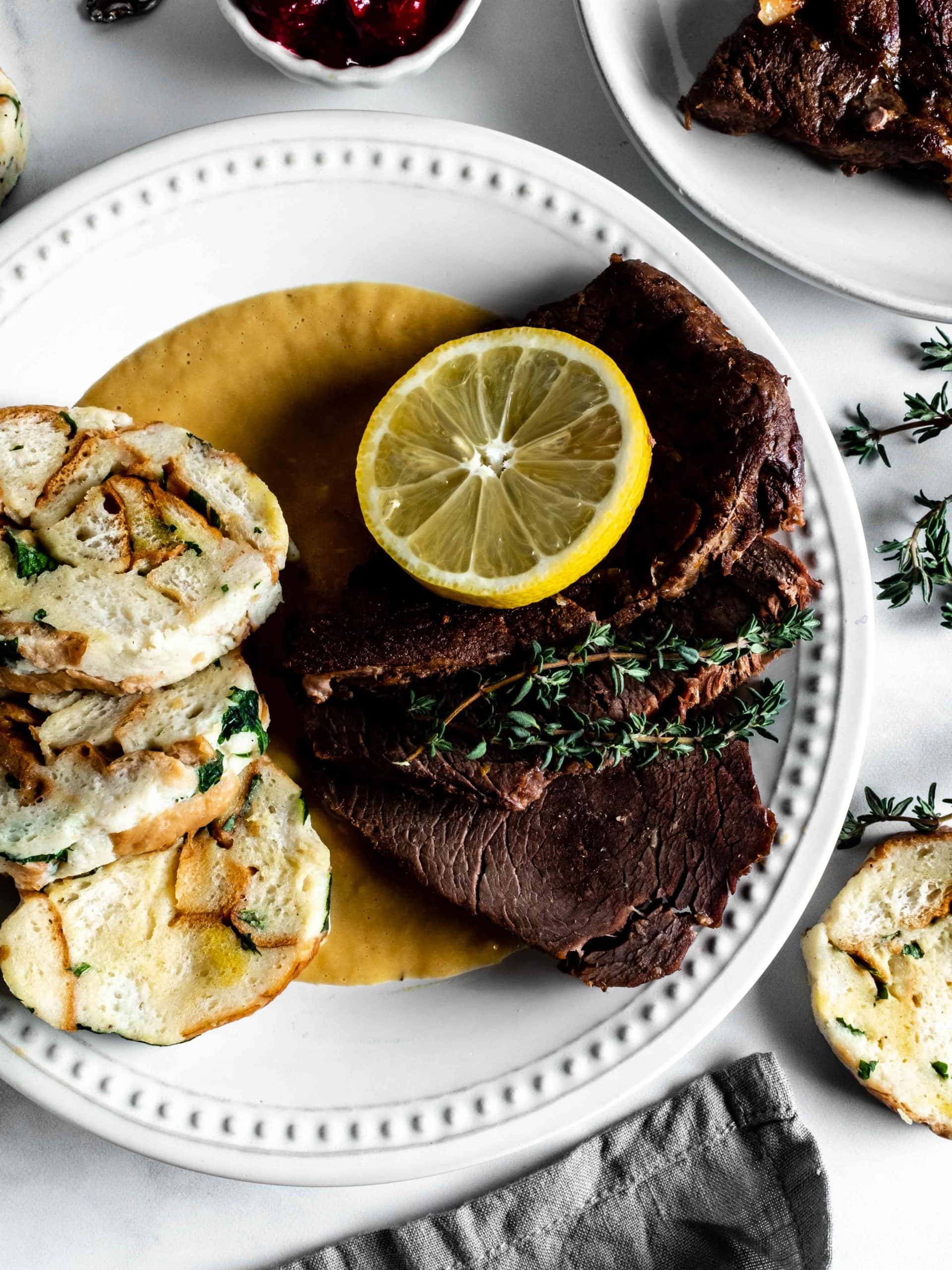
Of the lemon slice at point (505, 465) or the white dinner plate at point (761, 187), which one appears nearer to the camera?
the lemon slice at point (505, 465)

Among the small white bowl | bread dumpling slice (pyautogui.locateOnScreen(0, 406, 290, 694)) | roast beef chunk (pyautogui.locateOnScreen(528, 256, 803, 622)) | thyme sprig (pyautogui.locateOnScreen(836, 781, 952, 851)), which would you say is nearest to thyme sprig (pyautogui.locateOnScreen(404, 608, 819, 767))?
roast beef chunk (pyautogui.locateOnScreen(528, 256, 803, 622))

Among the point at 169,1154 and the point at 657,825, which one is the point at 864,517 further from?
the point at 169,1154

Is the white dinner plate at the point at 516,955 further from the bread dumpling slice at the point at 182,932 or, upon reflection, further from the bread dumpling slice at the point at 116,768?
the bread dumpling slice at the point at 116,768

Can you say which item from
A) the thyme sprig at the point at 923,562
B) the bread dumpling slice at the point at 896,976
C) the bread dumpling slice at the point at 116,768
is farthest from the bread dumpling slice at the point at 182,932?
the thyme sprig at the point at 923,562

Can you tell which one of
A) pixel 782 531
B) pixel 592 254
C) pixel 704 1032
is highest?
pixel 592 254

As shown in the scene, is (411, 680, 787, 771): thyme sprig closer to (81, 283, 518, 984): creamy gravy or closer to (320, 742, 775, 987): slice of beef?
(320, 742, 775, 987): slice of beef

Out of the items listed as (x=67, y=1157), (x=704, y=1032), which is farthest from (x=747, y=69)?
(x=67, y=1157)
